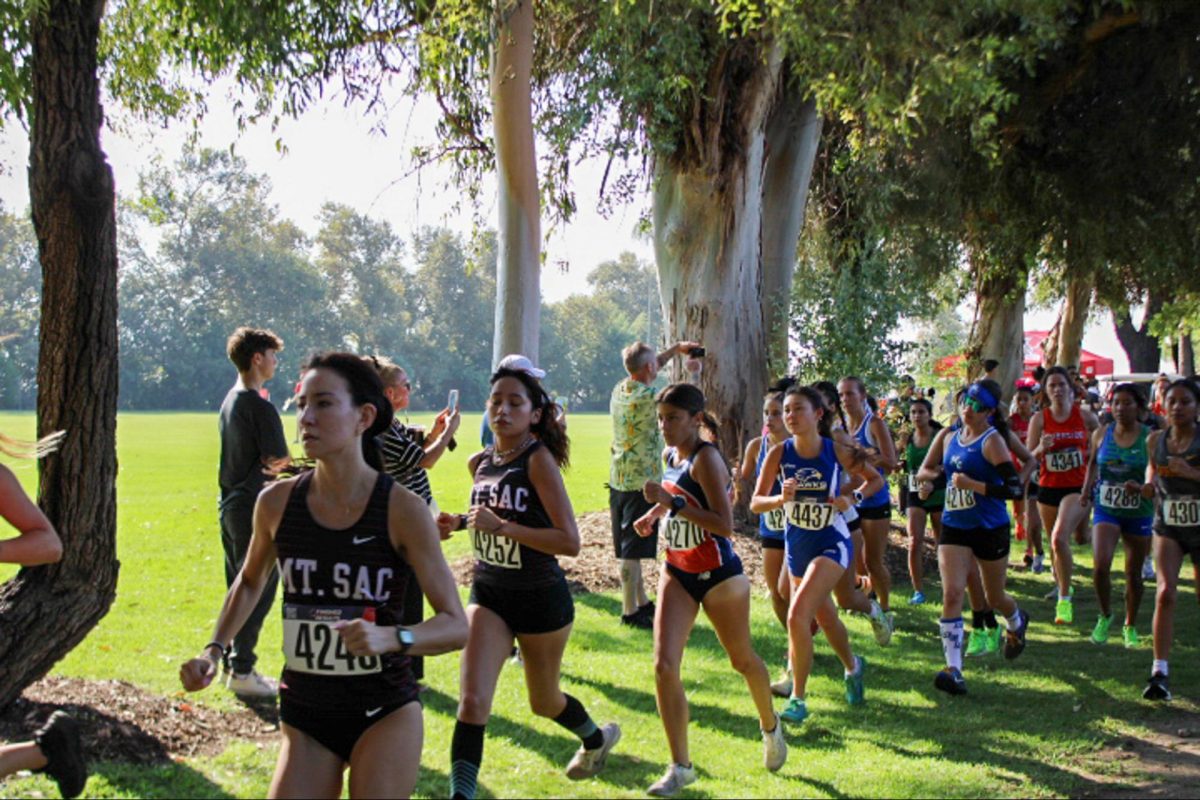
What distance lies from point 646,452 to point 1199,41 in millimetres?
7222

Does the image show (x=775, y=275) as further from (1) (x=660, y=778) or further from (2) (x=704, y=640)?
(1) (x=660, y=778)

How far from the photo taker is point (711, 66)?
45.4 feet

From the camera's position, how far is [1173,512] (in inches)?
350

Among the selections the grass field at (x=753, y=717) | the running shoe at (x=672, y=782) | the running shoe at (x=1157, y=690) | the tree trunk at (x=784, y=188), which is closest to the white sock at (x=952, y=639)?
the grass field at (x=753, y=717)

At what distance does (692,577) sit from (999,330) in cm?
1762

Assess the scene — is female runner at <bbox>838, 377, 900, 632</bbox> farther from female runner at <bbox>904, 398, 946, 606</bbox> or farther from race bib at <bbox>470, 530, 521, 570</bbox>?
race bib at <bbox>470, 530, 521, 570</bbox>

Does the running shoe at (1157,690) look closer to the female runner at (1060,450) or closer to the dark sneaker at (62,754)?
the female runner at (1060,450)

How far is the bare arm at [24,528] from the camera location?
4.57 meters

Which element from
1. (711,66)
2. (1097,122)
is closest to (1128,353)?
(1097,122)

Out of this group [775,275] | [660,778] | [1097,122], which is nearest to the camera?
[660,778]

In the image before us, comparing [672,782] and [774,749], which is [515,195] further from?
[672,782]

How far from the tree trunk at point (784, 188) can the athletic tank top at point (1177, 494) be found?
7.17m

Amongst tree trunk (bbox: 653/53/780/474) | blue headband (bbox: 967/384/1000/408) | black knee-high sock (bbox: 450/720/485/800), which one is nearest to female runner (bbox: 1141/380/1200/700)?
blue headband (bbox: 967/384/1000/408)

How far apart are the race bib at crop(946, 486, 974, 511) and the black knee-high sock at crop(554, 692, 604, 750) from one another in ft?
12.4
